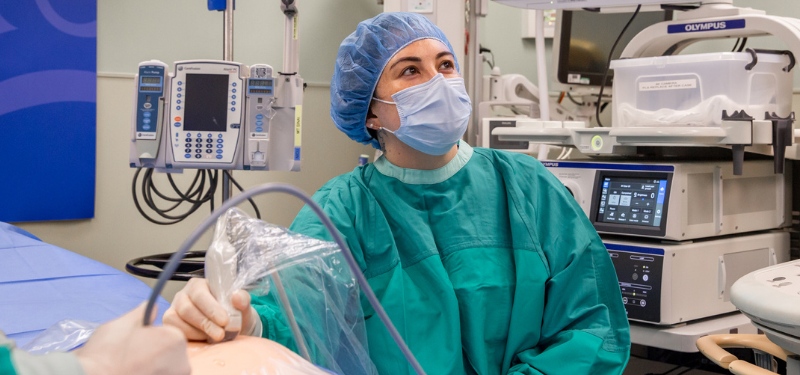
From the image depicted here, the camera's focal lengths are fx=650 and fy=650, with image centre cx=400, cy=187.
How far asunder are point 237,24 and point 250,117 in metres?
1.25

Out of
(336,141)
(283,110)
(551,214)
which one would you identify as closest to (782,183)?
(551,214)

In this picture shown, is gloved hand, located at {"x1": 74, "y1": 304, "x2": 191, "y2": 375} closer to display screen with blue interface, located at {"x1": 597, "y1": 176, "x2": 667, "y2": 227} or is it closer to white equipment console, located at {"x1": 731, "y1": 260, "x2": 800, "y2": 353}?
white equipment console, located at {"x1": 731, "y1": 260, "x2": 800, "y2": 353}

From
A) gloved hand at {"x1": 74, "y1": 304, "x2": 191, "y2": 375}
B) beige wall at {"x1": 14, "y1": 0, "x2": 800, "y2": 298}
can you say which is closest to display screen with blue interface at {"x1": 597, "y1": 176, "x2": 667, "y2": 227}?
gloved hand at {"x1": 74, "y1": 304, "x2": 191, "y2": 375}

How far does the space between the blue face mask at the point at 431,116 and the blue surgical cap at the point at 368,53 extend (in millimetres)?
75

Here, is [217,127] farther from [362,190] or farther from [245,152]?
[362,190]

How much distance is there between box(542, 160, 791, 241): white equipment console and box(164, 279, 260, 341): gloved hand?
4.12 ft

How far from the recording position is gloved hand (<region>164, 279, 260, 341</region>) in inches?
27.3

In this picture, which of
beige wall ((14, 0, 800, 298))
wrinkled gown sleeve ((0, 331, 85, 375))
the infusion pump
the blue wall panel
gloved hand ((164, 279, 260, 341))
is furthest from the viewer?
beige wall ((14, 0, 800, 298))

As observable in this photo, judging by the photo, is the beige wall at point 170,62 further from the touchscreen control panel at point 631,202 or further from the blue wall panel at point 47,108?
the touchscreen control panel at point 631,202

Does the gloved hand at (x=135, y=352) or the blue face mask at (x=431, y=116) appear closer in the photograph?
the gloved hand at (x=135, y=352)

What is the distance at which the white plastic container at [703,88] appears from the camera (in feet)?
5.67

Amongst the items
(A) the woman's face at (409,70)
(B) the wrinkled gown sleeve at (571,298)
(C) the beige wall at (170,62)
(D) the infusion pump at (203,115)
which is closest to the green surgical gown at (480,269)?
(B) the wrinkled gown sleeve at (571,298)

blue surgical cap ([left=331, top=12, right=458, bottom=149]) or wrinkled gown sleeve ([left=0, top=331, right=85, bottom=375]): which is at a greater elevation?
blue surgical cap ([left=331, top=12, right=458, bottom=149])

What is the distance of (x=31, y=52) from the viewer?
9.37 feet
